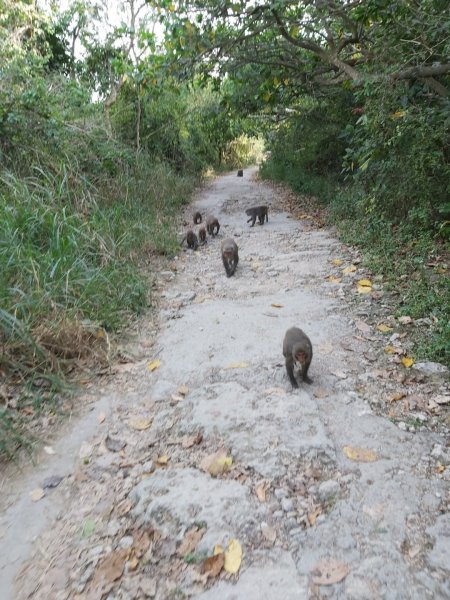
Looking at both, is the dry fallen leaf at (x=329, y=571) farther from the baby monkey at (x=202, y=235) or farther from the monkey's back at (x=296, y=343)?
the baby monkey at (x=202, y=235)

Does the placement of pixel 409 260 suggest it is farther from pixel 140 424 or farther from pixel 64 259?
pixel 64 259

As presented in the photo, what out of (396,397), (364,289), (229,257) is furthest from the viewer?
(229,257)

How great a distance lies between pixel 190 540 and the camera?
257 centimetres

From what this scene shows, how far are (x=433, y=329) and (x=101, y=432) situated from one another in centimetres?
320

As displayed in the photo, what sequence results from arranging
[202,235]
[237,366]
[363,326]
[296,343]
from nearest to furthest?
[296,343], [237,366], [363,326], [202,235]

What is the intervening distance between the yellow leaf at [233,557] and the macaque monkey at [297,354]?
1613 mm

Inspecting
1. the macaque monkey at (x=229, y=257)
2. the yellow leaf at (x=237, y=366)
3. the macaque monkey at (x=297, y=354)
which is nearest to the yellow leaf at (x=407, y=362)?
the macaque monkey at (x=297, y=354)

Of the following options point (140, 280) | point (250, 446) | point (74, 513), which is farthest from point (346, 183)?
point (74, 513)

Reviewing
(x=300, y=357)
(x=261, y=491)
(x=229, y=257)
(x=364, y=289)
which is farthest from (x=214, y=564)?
(x=229, y=257)

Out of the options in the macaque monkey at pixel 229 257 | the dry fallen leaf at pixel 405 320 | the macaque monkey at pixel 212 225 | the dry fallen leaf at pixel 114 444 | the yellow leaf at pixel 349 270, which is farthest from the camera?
the macaque monkey at pixel 212 225

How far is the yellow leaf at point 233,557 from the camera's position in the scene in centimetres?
237

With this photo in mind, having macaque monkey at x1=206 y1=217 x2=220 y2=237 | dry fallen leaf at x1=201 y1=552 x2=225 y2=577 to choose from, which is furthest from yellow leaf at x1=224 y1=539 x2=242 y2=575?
macaque monkey at x1=206 y1=217 x2=220 y2=237

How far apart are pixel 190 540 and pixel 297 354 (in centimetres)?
169

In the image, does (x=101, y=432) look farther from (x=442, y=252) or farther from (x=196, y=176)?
(x=196, y=176)
